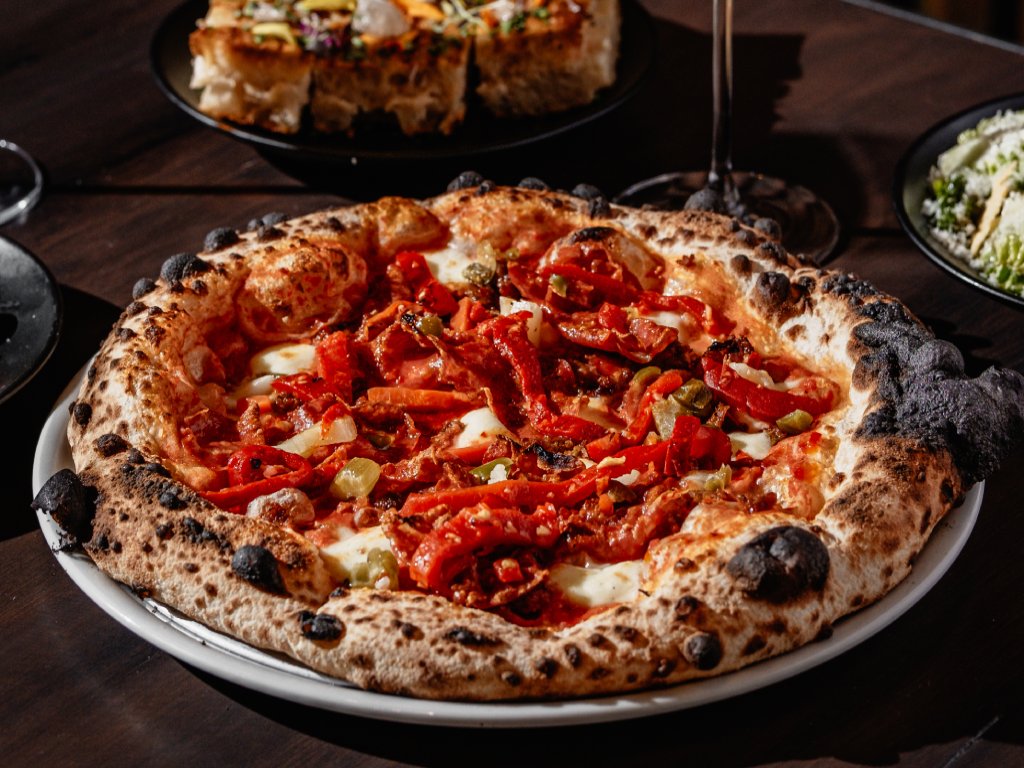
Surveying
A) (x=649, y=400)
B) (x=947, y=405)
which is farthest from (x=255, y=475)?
(x=947, y=405)

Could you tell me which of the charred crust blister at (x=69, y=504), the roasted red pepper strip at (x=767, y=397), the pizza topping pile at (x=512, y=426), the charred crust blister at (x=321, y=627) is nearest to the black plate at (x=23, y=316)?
the pizza topping pile at (x=512, y=426)

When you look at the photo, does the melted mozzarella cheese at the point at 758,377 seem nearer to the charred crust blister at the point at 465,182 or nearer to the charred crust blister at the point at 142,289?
the charred crust blister at the point at 465,182

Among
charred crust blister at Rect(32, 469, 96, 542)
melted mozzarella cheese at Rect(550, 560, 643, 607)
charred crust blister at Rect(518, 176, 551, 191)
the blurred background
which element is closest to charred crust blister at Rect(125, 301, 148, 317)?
charred crust blister at Rect(32, 469, 96, 542)

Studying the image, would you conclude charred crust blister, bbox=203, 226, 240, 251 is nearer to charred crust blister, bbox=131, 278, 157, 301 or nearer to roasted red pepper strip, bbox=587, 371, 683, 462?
charred crust blister, bbox=131, 278, 157, 301

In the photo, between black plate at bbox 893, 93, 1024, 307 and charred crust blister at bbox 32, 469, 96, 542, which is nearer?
charred crust blister at bbox 32, 469, 96, 542

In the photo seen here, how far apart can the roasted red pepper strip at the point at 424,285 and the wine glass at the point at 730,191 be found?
3.53 feet

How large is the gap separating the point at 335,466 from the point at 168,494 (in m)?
0.44

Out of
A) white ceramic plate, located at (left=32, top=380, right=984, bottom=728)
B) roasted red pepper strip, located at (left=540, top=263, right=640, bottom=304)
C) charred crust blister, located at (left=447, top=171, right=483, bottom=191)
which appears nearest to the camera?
white ceramic plate, located at (left=32, top=380, right=984, bottom=728)

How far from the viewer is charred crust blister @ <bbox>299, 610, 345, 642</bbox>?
8.79 ft

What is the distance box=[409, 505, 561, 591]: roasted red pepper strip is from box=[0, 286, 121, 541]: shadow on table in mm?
1275

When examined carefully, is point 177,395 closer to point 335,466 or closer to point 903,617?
point 335,466

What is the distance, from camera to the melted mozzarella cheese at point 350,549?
2.95 m

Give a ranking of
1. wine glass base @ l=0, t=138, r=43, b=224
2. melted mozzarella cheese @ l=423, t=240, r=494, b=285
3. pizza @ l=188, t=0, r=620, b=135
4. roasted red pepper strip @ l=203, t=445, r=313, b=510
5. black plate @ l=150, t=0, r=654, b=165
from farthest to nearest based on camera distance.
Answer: wine glass base @ l=0, t=138, r=43, b=224 < pizza @ l=188, t=0, r=620, b=135 < black plate @ l=150, t=0, r=654, b=165 < melted mozzarella cheese @ l=423, t=240, r=494, b=285 < roasted red pepper strip @ l=203, t=445, r=313, b=510

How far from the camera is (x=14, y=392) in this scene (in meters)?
3.71
